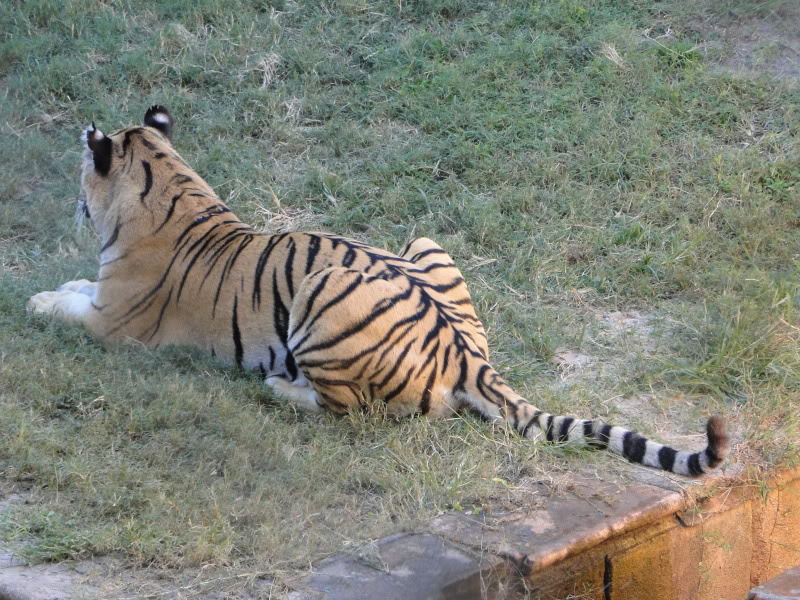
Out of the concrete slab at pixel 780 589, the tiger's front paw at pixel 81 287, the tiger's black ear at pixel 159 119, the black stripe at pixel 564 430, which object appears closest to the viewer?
the concrete slab at pixel 780 589

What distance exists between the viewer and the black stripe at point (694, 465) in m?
4.19

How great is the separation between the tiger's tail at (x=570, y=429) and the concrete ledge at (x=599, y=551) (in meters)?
0.15

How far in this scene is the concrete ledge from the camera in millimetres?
3615

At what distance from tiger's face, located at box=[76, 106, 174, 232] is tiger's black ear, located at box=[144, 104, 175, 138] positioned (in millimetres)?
120

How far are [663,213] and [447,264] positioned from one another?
216 cm

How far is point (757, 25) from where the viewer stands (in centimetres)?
852

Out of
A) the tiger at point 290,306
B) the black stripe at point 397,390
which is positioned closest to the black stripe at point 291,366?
the tiger at point 290,306

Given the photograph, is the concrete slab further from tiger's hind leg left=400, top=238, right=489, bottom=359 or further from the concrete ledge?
tiger's hind leg left=400, top=238, right=489, bottom=359

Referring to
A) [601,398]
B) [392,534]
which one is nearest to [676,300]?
[601,398]

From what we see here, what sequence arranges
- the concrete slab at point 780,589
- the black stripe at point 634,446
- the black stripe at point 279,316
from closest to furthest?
the concrete slab at point 780,589
the black stripe at point 634,446
the black stripe at point 279,316

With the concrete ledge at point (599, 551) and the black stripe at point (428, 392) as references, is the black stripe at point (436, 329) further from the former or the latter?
the concrete ledge at point (599, 551)

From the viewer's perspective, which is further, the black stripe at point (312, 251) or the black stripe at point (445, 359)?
the black stripe at point (312, 251)

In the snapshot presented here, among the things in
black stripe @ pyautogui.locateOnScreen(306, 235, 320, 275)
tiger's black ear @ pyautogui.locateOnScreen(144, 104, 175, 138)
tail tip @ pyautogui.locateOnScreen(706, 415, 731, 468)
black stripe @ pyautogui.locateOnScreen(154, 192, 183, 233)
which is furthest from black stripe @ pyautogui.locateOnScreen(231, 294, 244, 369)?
tail tip @ pyautogui.locateOnScreen(706, 415, 731, 468)

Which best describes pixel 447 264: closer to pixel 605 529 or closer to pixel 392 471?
pixel 392 471
